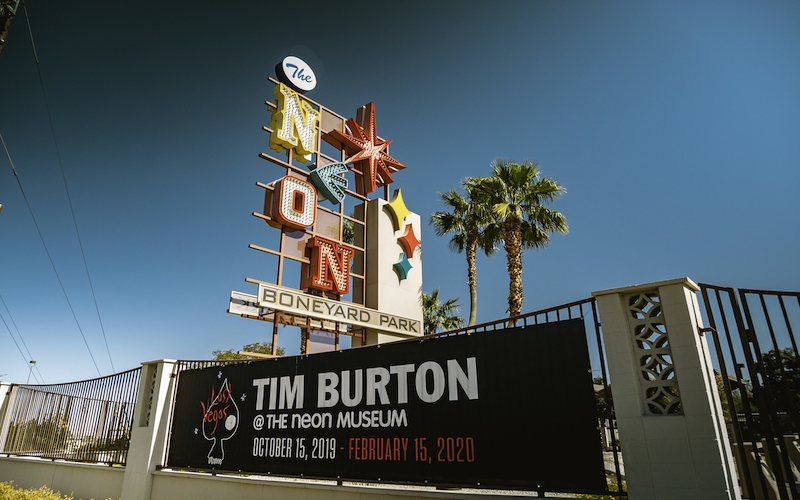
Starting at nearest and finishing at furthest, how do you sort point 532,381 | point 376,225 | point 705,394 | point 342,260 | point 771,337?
1. point 705,394
2. point 771,337
3. point 532,381
4. point 342,260
5. point 376,225

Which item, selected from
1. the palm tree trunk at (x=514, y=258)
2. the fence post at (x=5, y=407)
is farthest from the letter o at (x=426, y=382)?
the fence post at (x=5, y=407)

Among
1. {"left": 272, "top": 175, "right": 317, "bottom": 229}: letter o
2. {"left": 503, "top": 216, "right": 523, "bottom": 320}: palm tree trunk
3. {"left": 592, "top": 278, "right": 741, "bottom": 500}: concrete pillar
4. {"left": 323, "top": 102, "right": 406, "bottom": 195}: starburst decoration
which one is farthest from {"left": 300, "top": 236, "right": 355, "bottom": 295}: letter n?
{"left": 592, "top": 278, "right": 741, "bottom": 500}: concrete pillar

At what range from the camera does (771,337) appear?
4820 mm

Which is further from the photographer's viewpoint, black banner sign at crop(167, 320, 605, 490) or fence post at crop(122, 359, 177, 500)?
fence post at crop(122, 359, 177, 500)

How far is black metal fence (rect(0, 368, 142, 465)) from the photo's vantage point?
11.1 metres

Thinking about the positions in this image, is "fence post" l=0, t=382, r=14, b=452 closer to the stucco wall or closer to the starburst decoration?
the stucco wall

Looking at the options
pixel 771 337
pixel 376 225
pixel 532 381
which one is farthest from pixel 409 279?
pixel 771 337

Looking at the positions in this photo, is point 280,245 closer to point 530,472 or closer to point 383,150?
point 383,150

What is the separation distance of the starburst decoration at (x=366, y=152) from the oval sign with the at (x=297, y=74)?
7.58 feet

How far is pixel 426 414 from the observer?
6383 millimetres

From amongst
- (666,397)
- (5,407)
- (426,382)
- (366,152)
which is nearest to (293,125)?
(366,152)

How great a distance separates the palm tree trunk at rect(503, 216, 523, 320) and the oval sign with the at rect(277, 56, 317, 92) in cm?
1062

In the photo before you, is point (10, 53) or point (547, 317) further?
point (10, 53)

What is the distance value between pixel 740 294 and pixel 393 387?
457 centimetres
